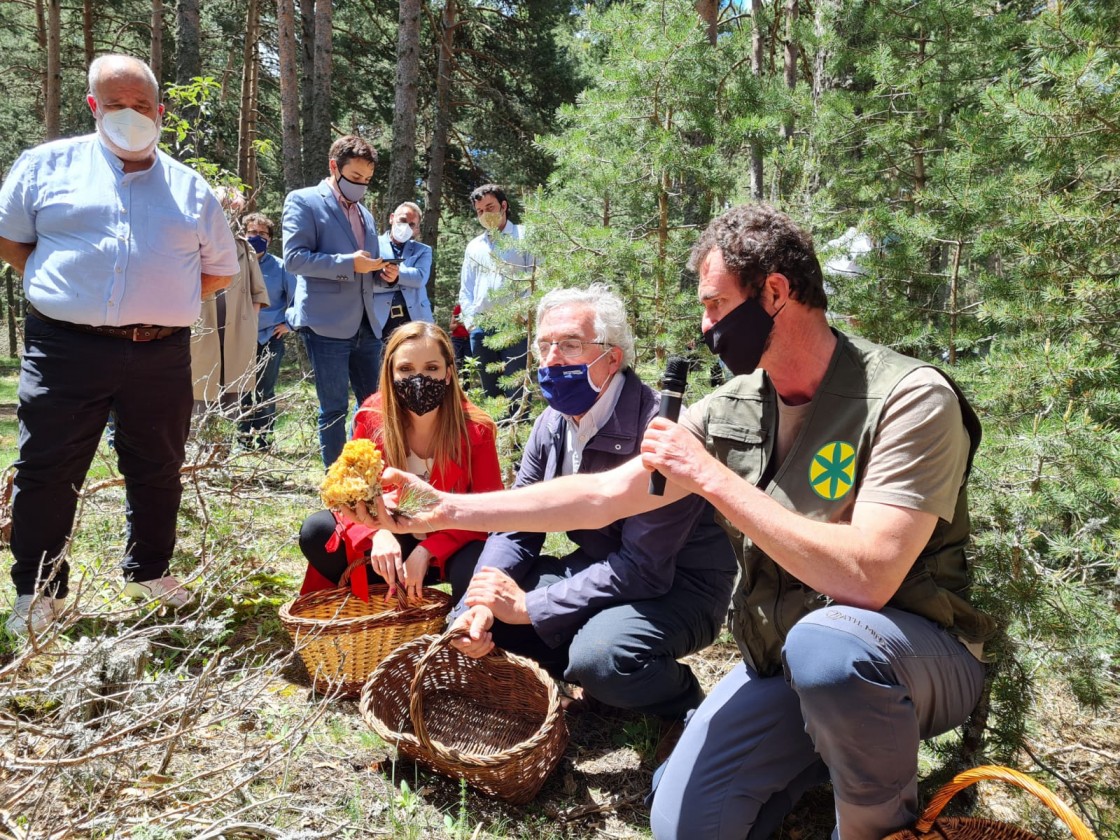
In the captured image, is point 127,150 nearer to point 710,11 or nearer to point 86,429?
point 86,429

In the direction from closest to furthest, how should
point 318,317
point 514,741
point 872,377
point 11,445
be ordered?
point 872,377, point 514,741, point 318,317, point 11,445

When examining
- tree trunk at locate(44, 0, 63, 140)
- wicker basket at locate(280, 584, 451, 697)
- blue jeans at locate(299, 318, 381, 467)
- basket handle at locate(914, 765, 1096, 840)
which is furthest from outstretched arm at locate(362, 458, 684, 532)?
tree trunk at locate(44, 0, 63, 140)

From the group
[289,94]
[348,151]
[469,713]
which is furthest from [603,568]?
[289,94]

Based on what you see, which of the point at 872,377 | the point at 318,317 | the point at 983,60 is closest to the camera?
the point at 872,377

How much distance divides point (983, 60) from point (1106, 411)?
2055 mm

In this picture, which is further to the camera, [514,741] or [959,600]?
[514,741]

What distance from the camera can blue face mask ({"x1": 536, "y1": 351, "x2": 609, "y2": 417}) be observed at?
2.92 metres

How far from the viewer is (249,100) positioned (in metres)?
14.0

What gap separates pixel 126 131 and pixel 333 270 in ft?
6.53

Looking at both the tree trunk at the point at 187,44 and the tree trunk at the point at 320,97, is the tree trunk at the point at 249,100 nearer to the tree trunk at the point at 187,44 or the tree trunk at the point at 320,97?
the tree trunk at the point at 320,97

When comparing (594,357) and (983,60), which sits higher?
(983,60)

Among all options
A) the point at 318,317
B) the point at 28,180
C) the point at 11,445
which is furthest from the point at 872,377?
the point at 11,445

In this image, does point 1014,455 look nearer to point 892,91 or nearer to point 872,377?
point 872,377

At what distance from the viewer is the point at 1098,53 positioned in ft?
8.54
